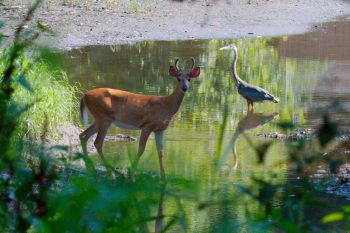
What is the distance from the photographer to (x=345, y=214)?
1716 millimetres

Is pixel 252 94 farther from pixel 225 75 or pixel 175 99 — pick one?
pixel 175 99

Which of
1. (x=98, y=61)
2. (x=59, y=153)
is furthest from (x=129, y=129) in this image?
(x=59, y=153)

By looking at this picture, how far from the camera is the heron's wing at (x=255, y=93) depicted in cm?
1184

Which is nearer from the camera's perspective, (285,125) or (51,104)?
(285,125)

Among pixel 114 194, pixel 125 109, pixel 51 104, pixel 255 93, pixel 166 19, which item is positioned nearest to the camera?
pixel 114 194

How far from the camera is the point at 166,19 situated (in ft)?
59.9

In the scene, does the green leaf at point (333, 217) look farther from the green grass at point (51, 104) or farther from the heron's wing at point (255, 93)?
the heron's wing at point (255, 93)

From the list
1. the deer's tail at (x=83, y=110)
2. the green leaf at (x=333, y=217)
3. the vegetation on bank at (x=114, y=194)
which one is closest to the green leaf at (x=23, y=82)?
the vegetation on bank at (x=114, y=194)

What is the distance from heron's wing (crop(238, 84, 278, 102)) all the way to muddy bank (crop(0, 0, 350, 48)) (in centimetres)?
467

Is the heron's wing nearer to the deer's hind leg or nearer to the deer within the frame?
the deer

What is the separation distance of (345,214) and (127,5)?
17.3 metres

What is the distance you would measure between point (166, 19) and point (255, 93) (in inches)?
258

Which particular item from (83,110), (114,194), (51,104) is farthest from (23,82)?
(83,110)

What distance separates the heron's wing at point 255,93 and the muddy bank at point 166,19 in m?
4.67
